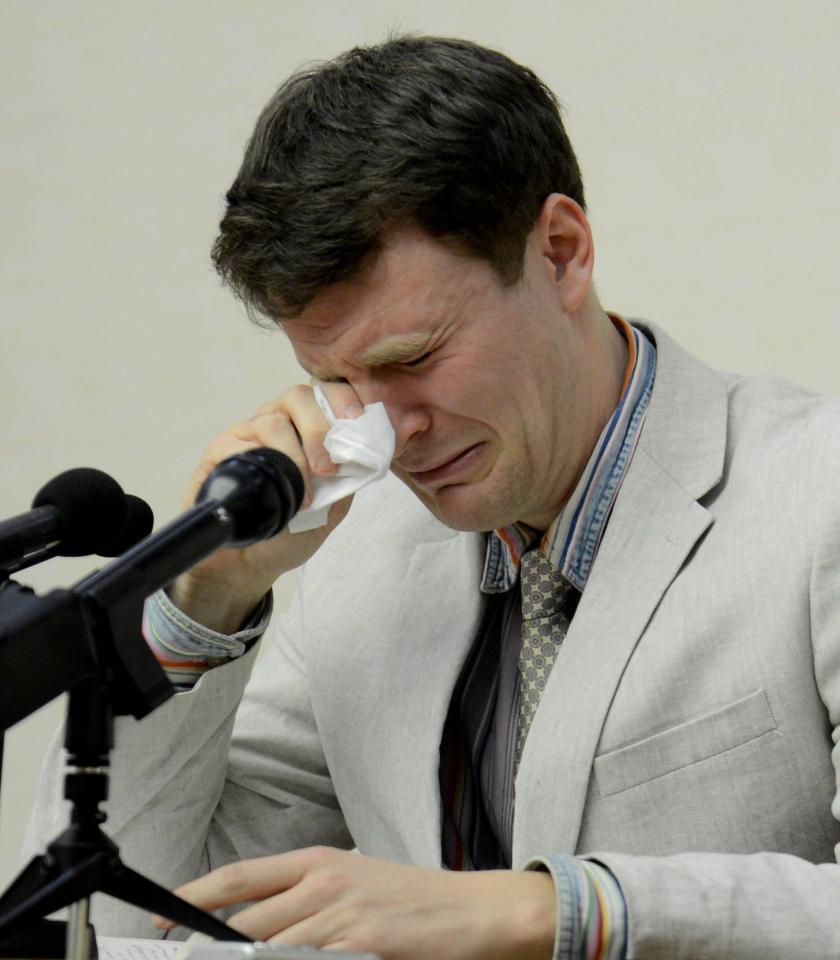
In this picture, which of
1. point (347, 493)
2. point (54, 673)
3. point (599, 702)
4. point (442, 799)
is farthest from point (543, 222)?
point (54, 673)

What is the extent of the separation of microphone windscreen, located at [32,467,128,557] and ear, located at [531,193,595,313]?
0.62 metres

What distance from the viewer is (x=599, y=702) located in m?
1.45

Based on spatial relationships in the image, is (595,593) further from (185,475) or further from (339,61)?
(185,475)

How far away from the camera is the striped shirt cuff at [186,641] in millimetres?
1602

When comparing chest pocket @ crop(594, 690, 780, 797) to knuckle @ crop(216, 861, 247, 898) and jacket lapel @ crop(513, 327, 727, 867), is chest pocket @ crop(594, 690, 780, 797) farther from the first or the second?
knuckle @ crop(216, 861, 247, 898)

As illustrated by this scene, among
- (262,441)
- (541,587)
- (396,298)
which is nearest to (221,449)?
(262,441)

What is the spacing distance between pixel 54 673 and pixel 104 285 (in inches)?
81.1

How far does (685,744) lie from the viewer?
1431 mm

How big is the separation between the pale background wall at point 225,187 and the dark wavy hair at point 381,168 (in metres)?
0.83

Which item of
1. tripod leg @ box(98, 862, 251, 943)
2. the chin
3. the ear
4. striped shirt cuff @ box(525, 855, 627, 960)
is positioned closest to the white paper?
tripod leg @ box(98, 862, 251, 943)

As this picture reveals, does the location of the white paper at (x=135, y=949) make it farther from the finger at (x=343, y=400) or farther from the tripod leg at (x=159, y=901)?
the finger at (x=343, y=400)

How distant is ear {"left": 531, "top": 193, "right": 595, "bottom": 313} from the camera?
1580 mm

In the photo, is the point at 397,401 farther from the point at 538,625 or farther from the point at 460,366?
the point at 538,625

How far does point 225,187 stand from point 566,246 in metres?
1.24
